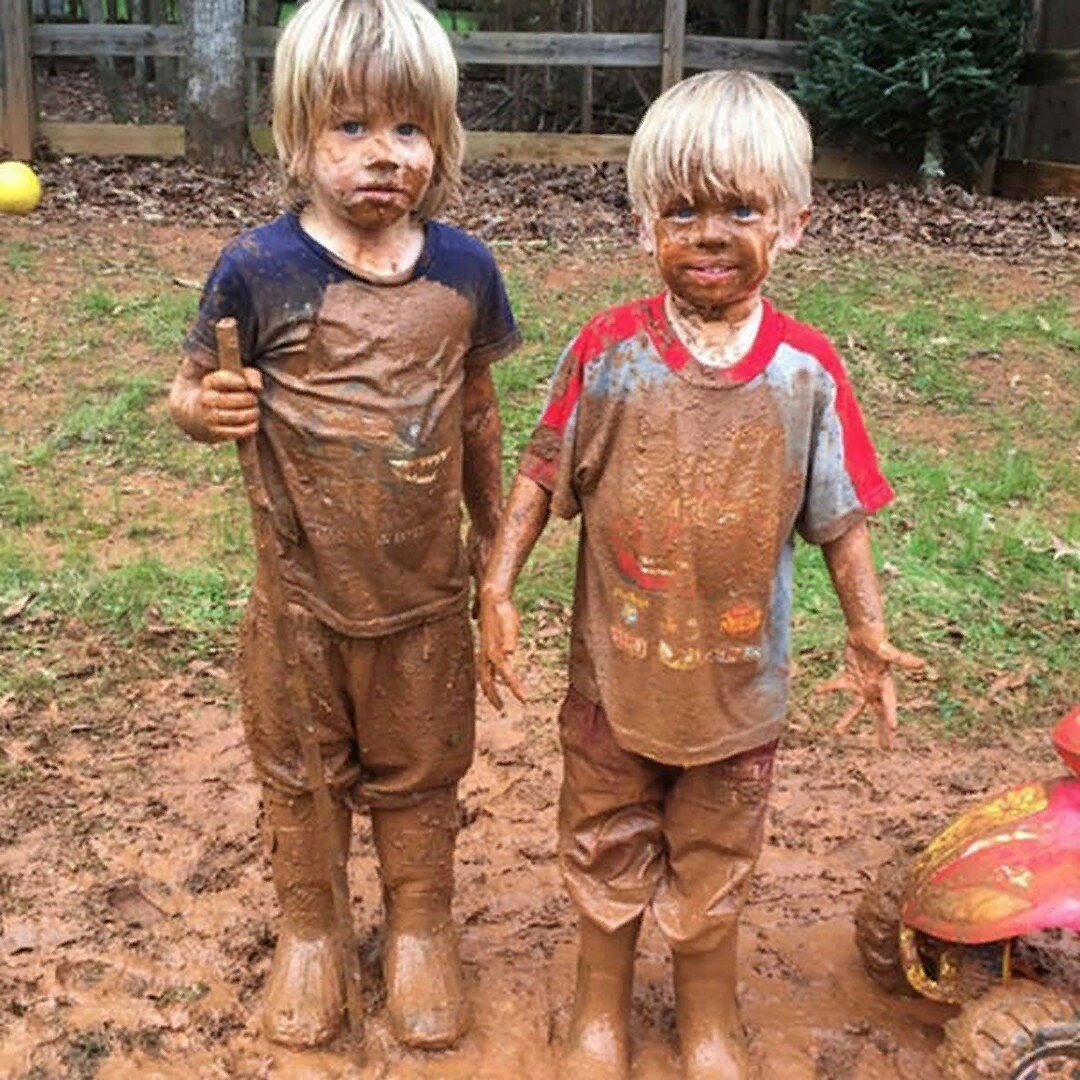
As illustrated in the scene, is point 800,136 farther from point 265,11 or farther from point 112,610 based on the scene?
point 265,11

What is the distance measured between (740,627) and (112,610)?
296 centimetres

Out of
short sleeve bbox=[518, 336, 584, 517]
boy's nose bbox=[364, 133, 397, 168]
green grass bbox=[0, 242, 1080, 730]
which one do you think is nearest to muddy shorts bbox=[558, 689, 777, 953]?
short sleeve bbox=[518, 336, 584, 517]

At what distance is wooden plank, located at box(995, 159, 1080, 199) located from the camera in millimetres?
10297

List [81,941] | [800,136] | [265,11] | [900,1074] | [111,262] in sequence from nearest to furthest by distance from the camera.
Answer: [800,136] → [900,1074] → [81,941] → [111,262] → [265,11]

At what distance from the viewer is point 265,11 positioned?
578 inches

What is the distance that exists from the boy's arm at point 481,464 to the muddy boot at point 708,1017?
2.82ft

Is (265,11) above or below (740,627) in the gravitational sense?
above

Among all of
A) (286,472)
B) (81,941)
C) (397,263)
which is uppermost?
(397,263)

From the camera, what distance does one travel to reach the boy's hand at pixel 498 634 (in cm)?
253

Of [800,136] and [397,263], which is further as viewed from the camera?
[397,263]

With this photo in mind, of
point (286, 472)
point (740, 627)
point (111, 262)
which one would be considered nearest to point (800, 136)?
point (740, 627)

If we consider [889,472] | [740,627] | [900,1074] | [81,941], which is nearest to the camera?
[740,627]

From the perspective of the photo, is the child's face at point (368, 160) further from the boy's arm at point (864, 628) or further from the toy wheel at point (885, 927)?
the toy wheel at point (885, 927)

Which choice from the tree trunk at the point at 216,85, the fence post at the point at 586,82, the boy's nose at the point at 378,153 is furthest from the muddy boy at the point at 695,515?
the fence post at the point at 586,82
